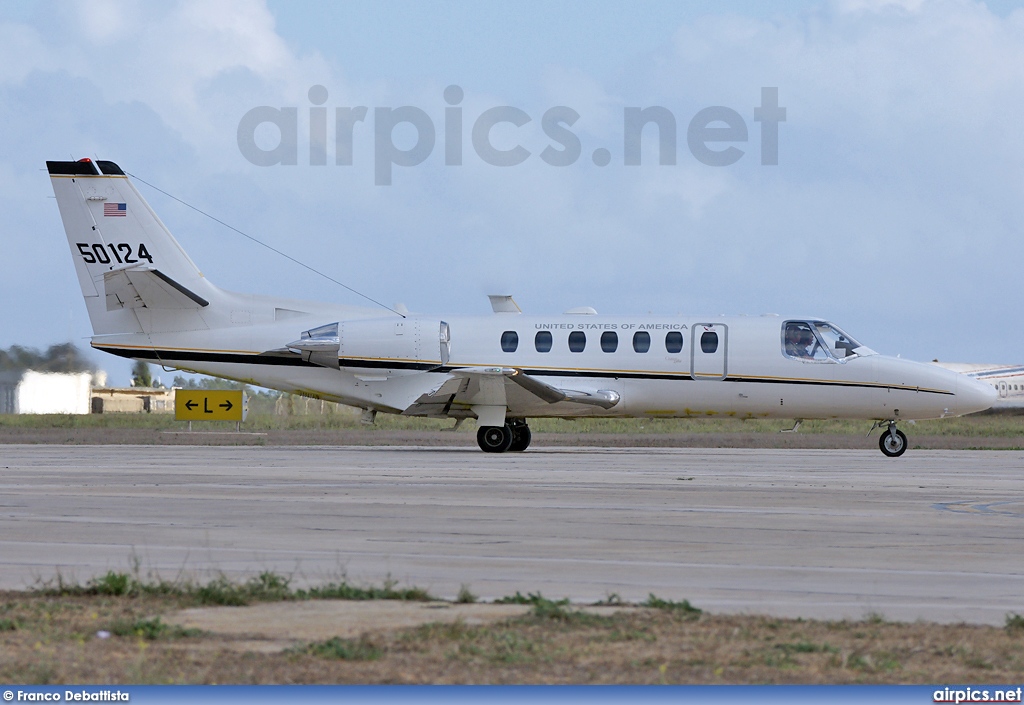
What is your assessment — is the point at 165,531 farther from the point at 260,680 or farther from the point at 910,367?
the point at 910,367

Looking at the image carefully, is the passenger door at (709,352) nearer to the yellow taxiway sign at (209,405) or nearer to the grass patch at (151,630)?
the yellow taxiway sign at (209,405)

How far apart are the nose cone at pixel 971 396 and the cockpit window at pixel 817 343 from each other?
→ 6.91ft

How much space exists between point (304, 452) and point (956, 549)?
65.4ft

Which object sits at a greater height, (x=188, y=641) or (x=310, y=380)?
(x=310, y=380)

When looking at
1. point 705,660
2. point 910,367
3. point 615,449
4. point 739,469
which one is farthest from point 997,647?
point 615,449

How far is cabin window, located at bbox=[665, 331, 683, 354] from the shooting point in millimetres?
→ 29250

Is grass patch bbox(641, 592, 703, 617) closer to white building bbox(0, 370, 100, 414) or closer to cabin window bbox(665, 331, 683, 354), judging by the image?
cabin window bbox(665, 331, 683, 354)

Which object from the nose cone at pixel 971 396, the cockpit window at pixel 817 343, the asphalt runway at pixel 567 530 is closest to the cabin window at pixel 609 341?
the cockpit window at pixel 817 343

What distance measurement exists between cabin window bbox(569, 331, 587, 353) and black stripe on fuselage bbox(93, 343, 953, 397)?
0.51m

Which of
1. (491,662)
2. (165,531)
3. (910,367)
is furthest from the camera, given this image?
(910,367)

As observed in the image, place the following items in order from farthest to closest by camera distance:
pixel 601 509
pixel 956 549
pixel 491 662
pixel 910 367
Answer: pixel 910 367 → pixel 601 509 → pixel 956 549 → pixel 491 662

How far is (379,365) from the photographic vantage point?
2975cm

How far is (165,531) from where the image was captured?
489 inches

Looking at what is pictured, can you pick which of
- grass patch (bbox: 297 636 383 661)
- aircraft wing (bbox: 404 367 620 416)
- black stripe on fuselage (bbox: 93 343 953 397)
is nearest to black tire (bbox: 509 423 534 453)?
aircraft wing (bbox: 404 367 620 416)
